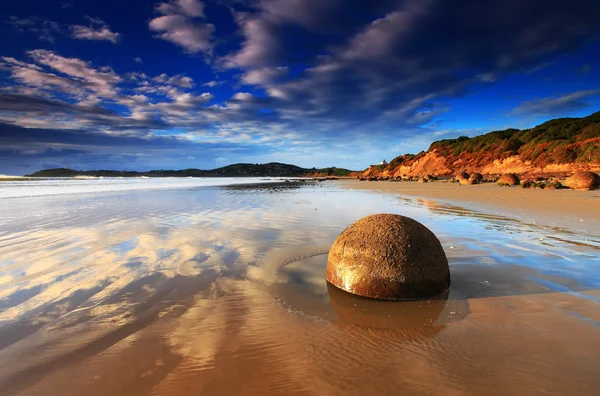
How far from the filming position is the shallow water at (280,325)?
265cm

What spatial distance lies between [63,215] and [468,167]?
52792 mm

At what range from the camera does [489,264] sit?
18.9ft

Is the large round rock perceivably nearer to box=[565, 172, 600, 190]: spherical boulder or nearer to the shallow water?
the shallow water

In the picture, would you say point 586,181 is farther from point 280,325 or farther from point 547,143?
point 280,325

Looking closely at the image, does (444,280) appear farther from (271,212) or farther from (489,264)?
(271,212)

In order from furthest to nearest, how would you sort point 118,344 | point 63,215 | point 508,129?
point 508,129 < point 63,215 < point 118,344

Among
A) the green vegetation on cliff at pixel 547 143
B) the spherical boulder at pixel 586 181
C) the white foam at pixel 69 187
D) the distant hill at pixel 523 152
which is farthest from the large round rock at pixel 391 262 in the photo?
the green vegetation on cliff at pixel 547 143

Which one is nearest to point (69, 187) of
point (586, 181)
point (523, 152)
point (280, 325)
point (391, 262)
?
point (280, 325)

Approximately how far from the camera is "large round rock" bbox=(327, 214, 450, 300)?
4.29m

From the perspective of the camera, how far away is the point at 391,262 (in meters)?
4.30

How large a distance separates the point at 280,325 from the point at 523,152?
162 feet

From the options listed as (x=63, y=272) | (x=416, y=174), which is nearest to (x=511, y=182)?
(x=63, y=272)

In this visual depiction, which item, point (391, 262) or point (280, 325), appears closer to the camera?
point (280, 325)

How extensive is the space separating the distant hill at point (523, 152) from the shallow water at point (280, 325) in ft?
114
